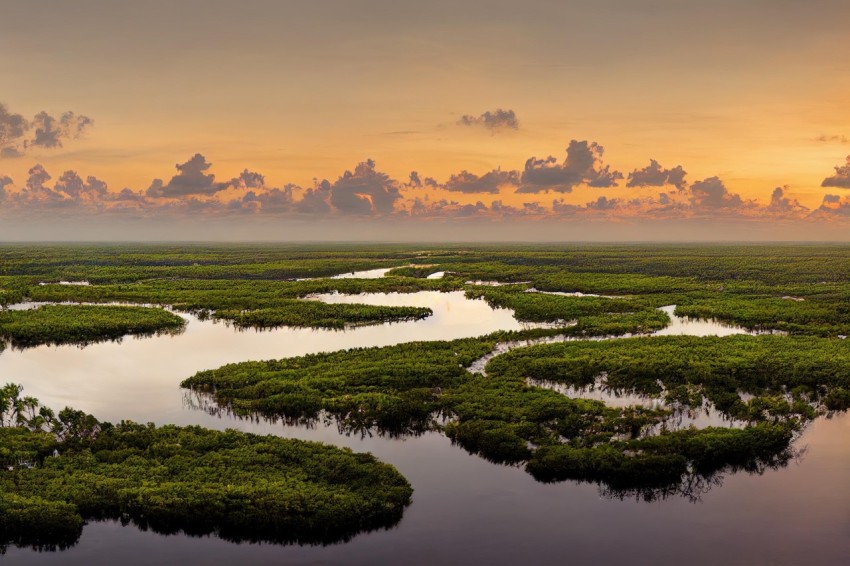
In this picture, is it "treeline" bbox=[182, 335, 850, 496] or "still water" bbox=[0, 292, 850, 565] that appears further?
"treeline" bbox=[182, 335, 850, 496]

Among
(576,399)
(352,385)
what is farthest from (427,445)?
(352,385)

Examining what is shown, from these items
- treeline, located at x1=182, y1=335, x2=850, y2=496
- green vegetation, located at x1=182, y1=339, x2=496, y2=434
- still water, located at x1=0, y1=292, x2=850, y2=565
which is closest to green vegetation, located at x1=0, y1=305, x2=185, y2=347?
green vegetation, located at x1=182, y1=339, x2=496, y2=434

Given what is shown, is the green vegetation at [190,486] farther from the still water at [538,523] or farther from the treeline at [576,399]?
the treeline at [576,399]

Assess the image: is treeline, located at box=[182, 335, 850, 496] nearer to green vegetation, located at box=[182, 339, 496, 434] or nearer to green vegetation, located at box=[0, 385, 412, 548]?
green vegetation, located at box=[182, 339, 496, 434]

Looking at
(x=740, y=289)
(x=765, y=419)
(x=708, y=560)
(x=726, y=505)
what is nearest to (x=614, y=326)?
(x=765, y=419)

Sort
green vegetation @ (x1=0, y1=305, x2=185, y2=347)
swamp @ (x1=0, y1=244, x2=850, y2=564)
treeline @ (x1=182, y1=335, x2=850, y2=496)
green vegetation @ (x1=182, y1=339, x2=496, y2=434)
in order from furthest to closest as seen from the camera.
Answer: green vegetation @ (x1=0, y1=305, x2=185, y2=347)
green vegetation @ (x1=182, y1=339, x2=496, y2=434)
treeline @ (x1=182, y1=335, x2=850, y2=496)
swamp @ (x1=0, y1=244, x2=850, y2=564)

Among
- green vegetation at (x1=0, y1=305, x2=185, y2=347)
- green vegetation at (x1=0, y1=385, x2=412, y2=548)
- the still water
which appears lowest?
the still water

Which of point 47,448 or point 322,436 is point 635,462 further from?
point 47,448
